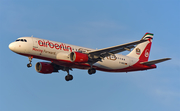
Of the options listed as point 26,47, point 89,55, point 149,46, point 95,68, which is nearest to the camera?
point 26,47

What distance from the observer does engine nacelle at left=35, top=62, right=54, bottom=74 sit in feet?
164

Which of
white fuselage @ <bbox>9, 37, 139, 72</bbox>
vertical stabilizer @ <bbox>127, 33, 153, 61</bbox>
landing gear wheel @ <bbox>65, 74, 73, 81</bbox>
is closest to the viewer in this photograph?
white fuselage @ <bbox>9, 37, 139, 72</bbox>

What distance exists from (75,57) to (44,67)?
871 cm

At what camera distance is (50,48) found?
43719mm

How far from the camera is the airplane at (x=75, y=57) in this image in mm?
42844

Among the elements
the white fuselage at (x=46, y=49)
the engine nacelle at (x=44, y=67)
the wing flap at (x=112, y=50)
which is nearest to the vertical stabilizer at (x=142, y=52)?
the wing flap at (x=112, y=50)

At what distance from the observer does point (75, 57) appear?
4347cm

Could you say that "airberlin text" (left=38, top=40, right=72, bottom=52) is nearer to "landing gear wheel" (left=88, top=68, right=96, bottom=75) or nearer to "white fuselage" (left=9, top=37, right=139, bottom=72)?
"white fuselage" (left=9, top=37, right=139, bottom=72)

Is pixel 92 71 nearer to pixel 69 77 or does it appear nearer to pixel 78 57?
pixel 78 57

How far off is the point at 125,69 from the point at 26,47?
59.6ft

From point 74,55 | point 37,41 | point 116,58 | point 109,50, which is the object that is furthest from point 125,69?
point 37,41

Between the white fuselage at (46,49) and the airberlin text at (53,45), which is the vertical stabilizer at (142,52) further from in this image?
the airberlin text at (53,45)

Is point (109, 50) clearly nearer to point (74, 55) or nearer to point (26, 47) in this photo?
point (74, 55)

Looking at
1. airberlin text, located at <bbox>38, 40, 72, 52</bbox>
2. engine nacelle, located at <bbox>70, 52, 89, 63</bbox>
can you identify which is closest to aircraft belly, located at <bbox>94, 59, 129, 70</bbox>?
engine nacelle, located at <bbox>70, 52, 89, 63</bbox>
